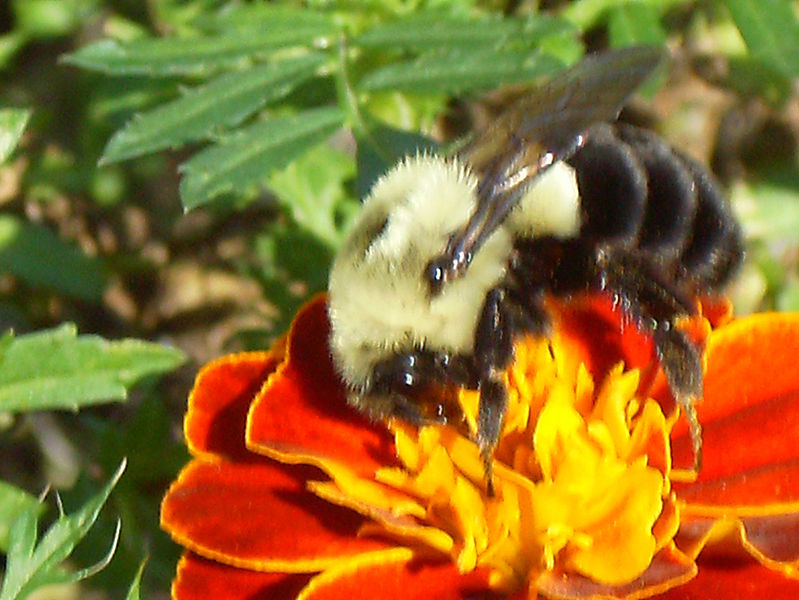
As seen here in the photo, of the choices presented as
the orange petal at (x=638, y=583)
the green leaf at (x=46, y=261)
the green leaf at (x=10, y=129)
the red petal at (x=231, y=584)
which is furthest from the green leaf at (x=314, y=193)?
the orange petal at (x=638, y=583)

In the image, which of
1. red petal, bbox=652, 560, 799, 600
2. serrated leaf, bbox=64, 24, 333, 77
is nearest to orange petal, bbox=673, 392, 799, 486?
red petal, bbox=652, 560, 799, 600

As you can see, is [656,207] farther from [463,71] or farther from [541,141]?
[463,71]

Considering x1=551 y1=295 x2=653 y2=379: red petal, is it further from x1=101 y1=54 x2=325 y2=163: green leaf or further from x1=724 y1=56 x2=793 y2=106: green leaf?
x1=724 y1=56 x2=793 y2=106: green leaf

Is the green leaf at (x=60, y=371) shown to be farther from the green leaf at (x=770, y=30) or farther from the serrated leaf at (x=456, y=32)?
the green leaf at (x=770, y=30)

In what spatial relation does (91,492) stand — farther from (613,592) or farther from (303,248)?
(613,592)

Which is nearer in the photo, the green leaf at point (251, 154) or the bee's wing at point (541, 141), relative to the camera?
the bee's wing at point (541, 141)

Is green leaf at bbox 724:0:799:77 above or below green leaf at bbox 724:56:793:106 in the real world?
above
